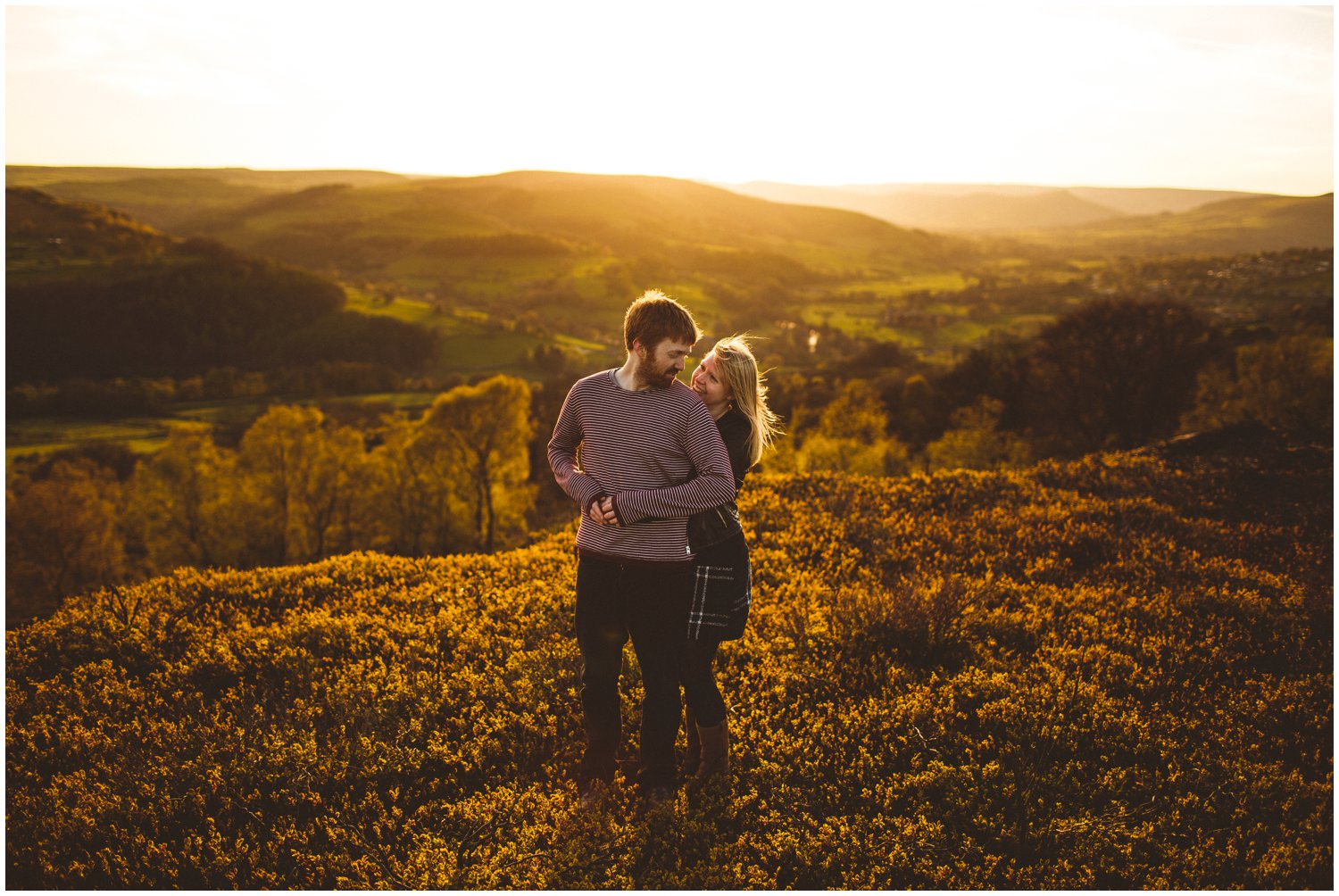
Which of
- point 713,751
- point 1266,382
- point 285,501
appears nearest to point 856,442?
point 1266,382

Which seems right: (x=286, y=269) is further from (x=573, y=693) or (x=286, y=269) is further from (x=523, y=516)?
(x=573, y=693)

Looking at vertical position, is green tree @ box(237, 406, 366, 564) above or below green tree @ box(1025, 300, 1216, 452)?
below

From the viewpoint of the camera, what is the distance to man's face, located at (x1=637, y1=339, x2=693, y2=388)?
4.54 metres

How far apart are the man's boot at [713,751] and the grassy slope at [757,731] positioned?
9.2 inches

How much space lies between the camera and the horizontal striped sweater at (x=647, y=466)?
15.0 feet

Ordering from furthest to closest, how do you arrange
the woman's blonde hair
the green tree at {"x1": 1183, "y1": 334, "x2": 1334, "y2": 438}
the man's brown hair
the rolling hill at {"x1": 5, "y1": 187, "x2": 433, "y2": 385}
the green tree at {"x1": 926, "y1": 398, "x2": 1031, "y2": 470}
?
the rolling hill at {"x1": 5, "y1": 187, "x2": 433, "y2": 385}
the green tree at {"x1": 926, "y1": 398, "x2": 1031, "y2": 470}
the green tree at {"x1": 1183, "y1": 334, "x2": 1334, "y2": 438}
the woman's blonde hair
the man's brown hair

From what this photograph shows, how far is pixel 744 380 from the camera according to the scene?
16.2 feet

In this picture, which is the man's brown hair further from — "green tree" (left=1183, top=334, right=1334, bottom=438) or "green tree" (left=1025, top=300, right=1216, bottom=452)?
"green tree" (left=1183, top=334, right=1334, bottom=438)

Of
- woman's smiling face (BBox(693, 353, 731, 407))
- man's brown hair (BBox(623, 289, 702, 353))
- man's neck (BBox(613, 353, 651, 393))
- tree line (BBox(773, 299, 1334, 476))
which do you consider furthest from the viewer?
tree line (BBox(773, 299, 1334, 476))

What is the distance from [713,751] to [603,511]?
232cm

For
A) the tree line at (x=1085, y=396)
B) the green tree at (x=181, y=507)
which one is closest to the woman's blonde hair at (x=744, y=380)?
the tree line at (x=1085, y=396)

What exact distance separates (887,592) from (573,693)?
3.69 metres

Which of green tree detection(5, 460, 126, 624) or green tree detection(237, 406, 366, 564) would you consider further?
green tree detection(237, 406, 366, 564)

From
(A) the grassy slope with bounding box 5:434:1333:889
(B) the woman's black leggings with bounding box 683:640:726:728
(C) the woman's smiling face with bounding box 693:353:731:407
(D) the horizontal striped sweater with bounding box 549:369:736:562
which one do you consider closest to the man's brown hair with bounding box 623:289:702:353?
(D) the horizontal striped sweater with bounding box 549:369:736:562
